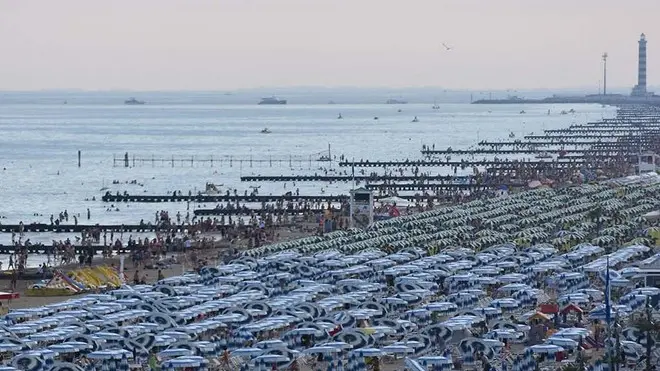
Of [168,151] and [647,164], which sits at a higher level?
[647,164]

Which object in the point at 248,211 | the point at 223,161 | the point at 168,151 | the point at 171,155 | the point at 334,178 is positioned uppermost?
the point at 248,211

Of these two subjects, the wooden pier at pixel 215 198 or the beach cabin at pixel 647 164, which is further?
the beach cabin at pixel 647 164

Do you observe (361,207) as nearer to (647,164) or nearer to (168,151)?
(647,164)

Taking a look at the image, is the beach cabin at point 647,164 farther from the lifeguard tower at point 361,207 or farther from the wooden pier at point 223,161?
the wooden pier at point 223,161

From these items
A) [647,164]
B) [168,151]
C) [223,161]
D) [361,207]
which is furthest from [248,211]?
[168,151]

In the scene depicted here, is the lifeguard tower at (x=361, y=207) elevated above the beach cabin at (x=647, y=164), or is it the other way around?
the lifeguard tower at (x=361, y=207)

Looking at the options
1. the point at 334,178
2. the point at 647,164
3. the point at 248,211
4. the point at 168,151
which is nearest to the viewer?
the point at 248,211

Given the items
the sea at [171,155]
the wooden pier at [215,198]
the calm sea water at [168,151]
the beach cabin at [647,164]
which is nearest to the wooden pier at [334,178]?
the sea at [171,155]

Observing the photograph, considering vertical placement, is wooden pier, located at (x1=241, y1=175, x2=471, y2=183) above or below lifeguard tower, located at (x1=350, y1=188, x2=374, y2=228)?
below

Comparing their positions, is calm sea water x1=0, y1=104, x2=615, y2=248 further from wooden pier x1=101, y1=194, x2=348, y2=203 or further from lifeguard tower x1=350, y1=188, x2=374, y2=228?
lifeguard tower x1=350, y1=188, x2=374, y2=228

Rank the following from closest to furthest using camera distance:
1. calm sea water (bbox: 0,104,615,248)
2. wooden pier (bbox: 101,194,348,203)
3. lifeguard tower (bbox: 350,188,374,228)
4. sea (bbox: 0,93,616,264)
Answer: lifeguard tower (bbox: 350,188,374,228) < wooden pier (bbox: 101,194,348,203) < sea (bbox: 0,93,616,264) < calm sea water (bbox: 0,104,615,248)

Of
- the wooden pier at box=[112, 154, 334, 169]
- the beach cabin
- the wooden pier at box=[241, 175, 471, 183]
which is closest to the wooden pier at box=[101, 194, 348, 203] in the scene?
the wooden pier at box=[241, 175, 471, 183]
